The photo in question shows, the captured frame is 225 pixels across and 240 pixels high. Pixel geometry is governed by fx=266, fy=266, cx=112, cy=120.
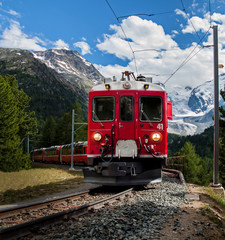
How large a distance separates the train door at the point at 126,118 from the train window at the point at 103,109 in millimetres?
310

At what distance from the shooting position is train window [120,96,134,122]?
899 centimetres

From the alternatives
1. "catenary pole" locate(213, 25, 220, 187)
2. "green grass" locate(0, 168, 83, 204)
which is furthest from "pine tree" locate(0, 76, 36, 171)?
"catenary pole" locate(213, 25, 220, 187)

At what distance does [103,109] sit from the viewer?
362 inches

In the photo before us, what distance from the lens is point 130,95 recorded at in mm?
9094

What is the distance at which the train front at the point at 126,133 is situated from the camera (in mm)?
8688

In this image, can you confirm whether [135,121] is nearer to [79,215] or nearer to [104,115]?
[104,115]

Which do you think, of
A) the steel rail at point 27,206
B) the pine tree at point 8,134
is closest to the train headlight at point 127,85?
the steel rail at point 27,206

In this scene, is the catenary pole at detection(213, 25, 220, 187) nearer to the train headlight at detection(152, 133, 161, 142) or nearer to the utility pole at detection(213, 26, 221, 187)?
the utility pole at detection(213, 26, 221, 187)

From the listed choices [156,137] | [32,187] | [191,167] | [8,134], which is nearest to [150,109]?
[156,137]

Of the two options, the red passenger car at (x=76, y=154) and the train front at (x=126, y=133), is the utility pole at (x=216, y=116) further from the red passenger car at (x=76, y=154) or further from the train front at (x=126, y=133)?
the red passenger car at (x=76, y=154)

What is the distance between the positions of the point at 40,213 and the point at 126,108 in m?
4.60

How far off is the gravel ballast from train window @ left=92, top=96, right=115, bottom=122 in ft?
10.4

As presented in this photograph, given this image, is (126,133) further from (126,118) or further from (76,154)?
(76,154)

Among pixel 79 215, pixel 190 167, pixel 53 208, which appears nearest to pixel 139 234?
pixel 79 215
